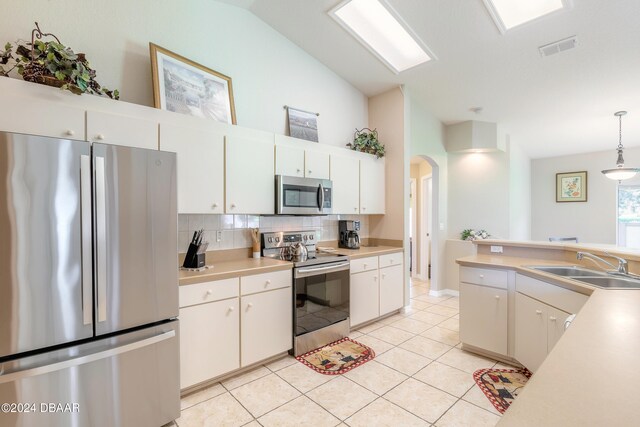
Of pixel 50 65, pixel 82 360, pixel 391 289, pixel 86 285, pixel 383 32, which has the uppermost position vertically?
pixel 383 32

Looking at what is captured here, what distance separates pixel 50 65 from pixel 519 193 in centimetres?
694

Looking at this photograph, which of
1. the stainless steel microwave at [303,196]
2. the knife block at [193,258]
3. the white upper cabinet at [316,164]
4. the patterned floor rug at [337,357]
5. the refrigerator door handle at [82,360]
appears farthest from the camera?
the white upper cabinet at [316,164]

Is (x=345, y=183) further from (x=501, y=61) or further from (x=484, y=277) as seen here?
(x=501, y=61)

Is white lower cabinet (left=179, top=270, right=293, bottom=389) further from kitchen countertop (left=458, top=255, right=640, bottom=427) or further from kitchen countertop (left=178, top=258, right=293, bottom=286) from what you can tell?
kitchen countertop (left=458, top=255, right=640, bottom=427)

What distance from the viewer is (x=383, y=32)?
335 cm

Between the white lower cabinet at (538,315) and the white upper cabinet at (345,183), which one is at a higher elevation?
the white upper cabinet at (345,183)

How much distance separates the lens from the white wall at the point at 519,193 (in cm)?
516

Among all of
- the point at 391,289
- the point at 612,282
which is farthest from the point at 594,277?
the point at 391,289

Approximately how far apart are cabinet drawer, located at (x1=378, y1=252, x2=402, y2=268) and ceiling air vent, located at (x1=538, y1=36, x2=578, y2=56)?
2.70 metres

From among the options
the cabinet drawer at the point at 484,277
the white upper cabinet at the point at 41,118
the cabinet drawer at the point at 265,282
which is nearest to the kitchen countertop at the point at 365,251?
the cabinet drawer at the point at 265,282

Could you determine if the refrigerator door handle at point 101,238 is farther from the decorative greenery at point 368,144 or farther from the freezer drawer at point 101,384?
the decorative greenery at point 368,144

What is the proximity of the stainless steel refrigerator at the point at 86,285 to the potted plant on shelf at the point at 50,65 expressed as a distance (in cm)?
56

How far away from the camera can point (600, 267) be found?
2.46m

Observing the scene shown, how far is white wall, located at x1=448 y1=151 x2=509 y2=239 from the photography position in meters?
4.97
